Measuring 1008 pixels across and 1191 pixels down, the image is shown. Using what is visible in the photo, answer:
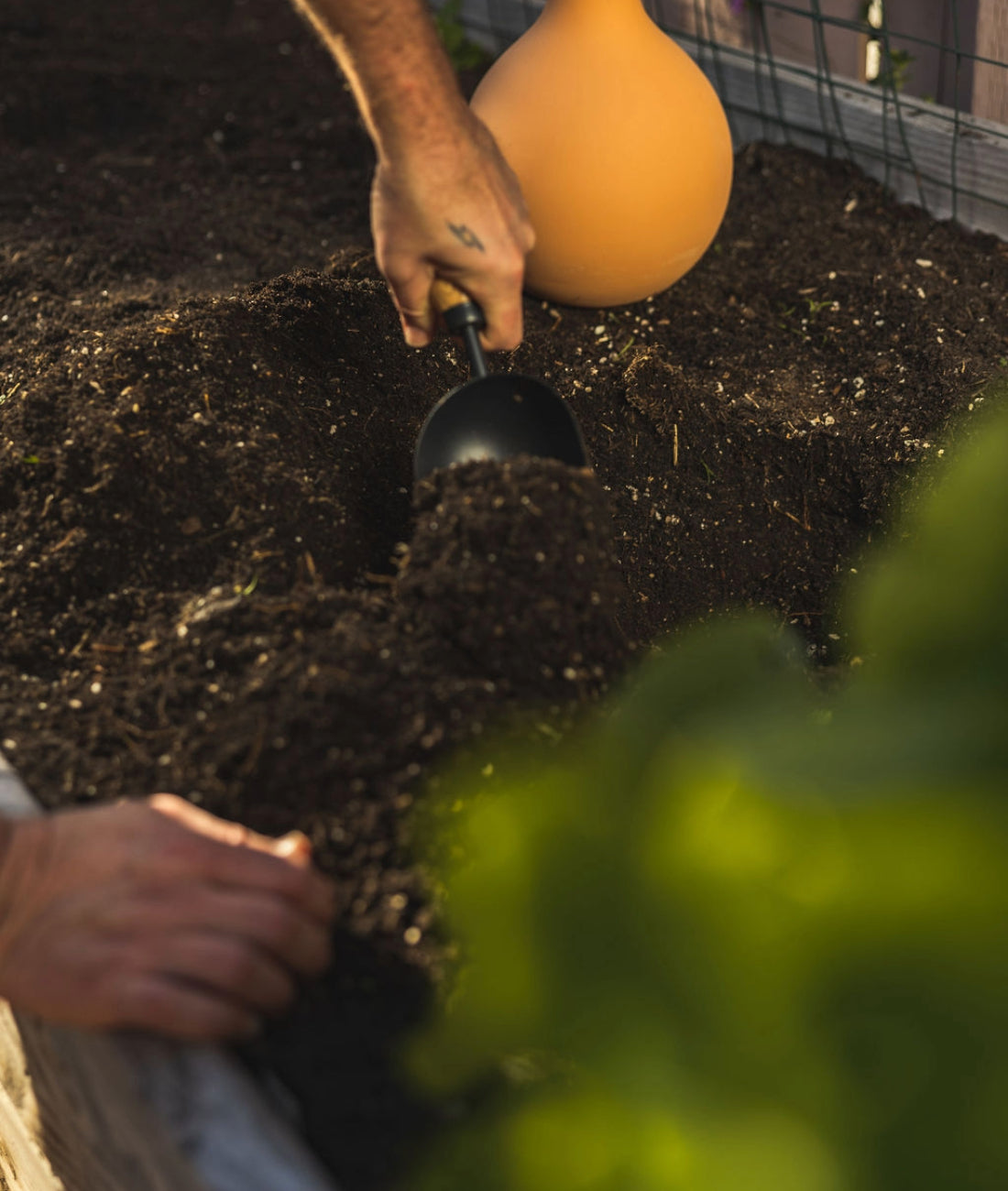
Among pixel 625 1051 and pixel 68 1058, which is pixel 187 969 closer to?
pixel 68 1058

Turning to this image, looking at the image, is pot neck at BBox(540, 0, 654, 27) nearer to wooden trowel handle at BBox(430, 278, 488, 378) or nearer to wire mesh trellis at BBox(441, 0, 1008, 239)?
wire mesh trellis at BBox(441, 0, 1008, 239)

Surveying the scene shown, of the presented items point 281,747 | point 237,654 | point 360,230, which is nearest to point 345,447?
point 237,654

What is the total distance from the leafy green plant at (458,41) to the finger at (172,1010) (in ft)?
8.81

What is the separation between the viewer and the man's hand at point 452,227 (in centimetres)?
129

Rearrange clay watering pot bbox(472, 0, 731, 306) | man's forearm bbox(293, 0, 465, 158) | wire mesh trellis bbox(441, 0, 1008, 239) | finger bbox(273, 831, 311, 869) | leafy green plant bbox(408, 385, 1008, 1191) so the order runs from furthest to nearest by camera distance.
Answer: wire mesh trellis bbox(441, 0, 1008, 239) → clay watering pot bbox(472, 0, 731, 306) → man's forearm bbox(293, 0, 465, 158) → finger bbox(273, 831, 311, 869) → leafy green plant bbox(408, 385, 1008, 1191)

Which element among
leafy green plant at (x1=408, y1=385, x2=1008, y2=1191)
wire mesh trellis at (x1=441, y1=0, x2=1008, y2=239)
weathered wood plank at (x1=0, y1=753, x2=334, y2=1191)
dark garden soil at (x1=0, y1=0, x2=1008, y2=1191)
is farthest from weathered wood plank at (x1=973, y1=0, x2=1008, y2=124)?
weathered wood plank at (x1=0, y1=753, x2=334, y2=1191)

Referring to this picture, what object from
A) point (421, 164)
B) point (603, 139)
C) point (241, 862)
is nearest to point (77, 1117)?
point (241, 862)

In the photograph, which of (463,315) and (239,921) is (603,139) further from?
(239,921)

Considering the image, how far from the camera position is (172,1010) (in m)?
0.83

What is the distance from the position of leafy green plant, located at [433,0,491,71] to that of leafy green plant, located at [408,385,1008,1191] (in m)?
2.70

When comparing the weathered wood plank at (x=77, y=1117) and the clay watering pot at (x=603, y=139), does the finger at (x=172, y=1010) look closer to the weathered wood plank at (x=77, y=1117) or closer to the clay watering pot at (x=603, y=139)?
the weathered wood plank at (x=77, y=1117)

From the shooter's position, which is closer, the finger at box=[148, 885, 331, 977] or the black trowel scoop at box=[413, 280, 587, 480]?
the finger at box=[148, 885, 331, 977]

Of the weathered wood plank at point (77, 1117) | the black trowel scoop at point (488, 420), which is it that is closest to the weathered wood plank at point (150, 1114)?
the weathered wood plank at point (77, 1117)

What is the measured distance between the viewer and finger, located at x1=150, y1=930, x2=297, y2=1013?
84cm
